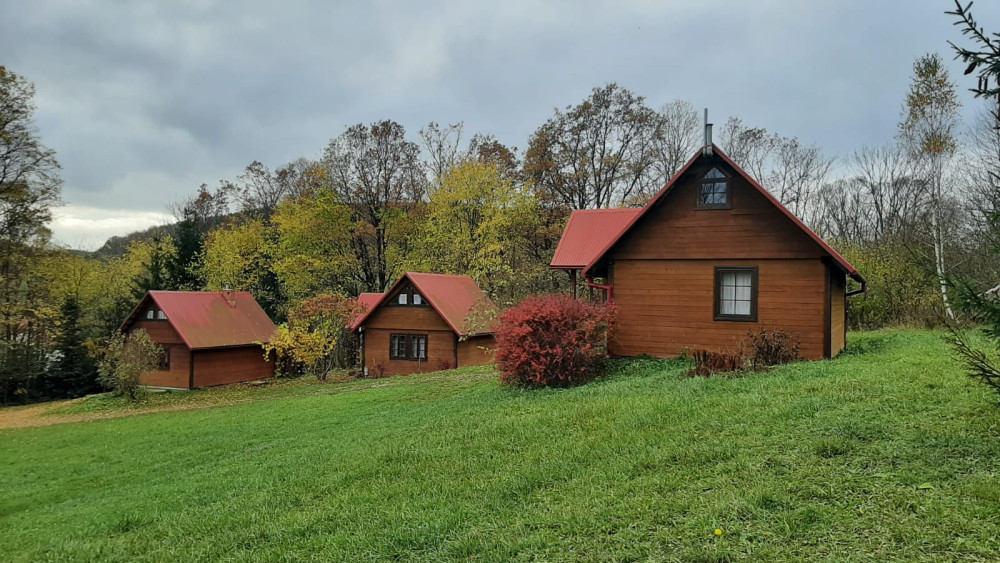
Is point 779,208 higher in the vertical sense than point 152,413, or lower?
higher

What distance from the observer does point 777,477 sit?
17.1ft

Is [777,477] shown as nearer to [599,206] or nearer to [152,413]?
[152,413]

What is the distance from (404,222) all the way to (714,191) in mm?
25798

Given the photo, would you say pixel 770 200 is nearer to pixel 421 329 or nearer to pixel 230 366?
pixel 421 329

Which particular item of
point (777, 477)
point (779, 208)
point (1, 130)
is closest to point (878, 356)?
point (779, 208)

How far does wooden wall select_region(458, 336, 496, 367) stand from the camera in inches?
1069

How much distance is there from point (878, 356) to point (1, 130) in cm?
3472

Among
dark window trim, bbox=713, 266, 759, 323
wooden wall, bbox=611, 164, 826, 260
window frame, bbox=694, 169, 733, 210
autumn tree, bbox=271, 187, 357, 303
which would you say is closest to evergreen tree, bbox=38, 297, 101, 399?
autumn tree, bbox=271, 187, 357, 303

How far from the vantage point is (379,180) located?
38031 millimetres

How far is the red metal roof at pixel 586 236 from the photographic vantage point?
19.0 meters

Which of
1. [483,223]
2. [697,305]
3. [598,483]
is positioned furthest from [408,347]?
[598,483]

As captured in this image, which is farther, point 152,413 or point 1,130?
point 1,130

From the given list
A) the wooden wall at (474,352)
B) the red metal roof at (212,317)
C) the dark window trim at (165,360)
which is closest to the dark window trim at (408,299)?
the wooden wall at (474,352)

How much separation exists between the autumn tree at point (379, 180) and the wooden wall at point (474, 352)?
11935 millimetres
